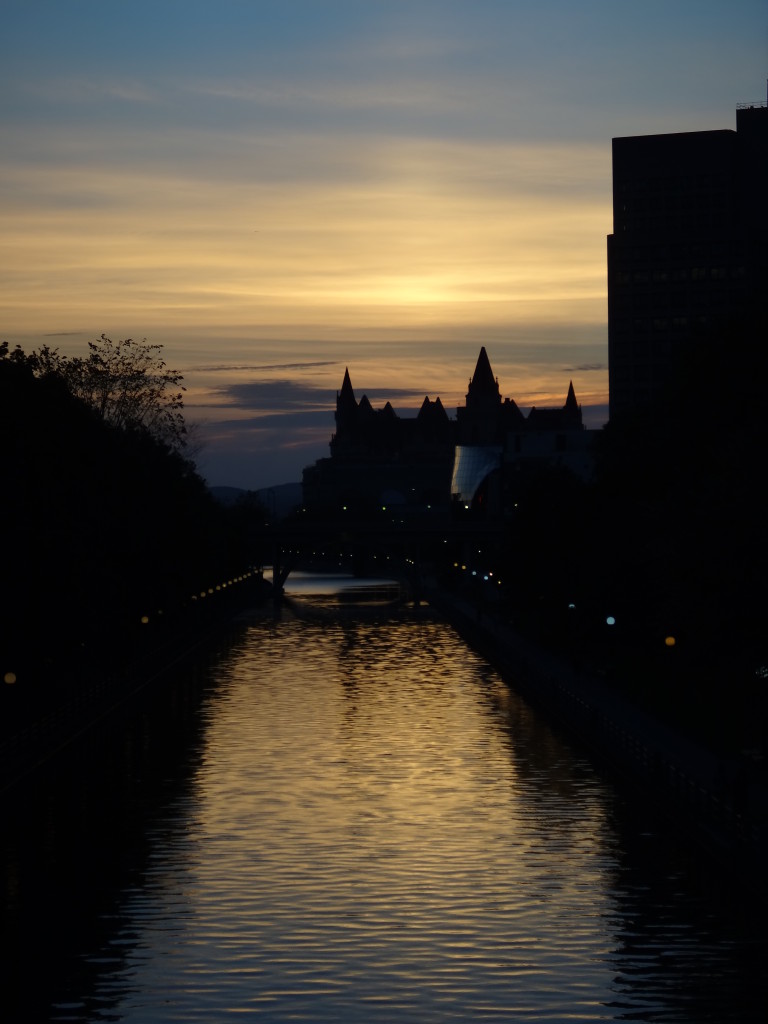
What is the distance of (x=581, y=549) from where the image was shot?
89625mm

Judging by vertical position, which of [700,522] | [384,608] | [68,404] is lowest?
[384,608]

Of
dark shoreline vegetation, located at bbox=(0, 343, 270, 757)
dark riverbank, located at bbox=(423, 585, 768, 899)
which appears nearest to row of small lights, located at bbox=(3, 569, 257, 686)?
dark shoreline vegetation, located at bbox=(0, 343, 270, 757)

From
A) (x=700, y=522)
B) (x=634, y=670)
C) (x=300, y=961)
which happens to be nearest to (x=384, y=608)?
(x=634, y=670)

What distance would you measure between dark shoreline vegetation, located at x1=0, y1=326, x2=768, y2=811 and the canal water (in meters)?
4.54

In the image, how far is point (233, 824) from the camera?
4366 centimetres

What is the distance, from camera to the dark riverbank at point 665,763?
1406 inches

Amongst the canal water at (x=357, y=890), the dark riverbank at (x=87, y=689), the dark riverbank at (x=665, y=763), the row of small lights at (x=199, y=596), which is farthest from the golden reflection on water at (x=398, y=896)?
the row of small lights at (x=199, y=596)

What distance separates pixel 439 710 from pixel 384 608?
10135cm

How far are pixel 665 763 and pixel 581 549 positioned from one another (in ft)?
146

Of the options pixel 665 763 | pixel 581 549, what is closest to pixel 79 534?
pixel 665 763

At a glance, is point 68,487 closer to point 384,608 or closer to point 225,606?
point 225,606

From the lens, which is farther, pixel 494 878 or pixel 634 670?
pixel 634 670

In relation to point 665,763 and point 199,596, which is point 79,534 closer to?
point 665,763

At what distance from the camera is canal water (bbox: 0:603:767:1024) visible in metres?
27.6
